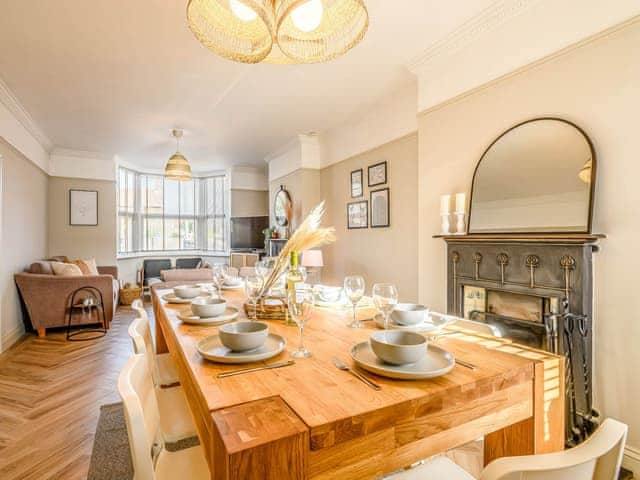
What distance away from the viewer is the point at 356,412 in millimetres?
685

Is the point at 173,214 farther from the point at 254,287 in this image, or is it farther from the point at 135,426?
the point at 135,426

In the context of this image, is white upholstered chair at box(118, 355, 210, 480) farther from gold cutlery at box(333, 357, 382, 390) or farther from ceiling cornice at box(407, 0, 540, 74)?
ceiling cornice at box(407, 0, 540, 74)

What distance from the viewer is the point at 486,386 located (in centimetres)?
85

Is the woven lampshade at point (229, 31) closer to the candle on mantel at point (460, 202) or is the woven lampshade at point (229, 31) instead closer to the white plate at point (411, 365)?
the white plate at point (411, 365)

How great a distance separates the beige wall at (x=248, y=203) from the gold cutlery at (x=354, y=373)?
21.1ft

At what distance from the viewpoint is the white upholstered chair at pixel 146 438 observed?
2.72 ft

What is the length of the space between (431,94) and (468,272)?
155 cm

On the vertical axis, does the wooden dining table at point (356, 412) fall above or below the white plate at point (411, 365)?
below

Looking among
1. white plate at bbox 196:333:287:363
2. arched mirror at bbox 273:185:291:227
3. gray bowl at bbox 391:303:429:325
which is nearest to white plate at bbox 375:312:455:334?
gray bowl at bbox 391:303:429:325

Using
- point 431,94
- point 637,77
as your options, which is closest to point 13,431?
point 431,94

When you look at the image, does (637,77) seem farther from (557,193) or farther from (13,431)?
(13,431)

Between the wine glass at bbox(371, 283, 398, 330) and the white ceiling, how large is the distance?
6.35 ft

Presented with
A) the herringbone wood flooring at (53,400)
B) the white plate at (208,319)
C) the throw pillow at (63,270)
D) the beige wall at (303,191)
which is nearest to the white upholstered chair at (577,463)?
the white plate at (208,319)

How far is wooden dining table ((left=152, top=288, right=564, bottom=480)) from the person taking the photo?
0.62 meters
